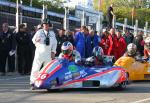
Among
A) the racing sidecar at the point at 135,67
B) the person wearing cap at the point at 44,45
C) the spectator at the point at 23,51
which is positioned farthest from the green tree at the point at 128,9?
the person wearing cap at the point at 44,45

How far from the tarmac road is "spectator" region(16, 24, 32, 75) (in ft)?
13.0

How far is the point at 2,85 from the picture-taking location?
14969 mm

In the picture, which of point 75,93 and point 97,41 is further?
point 97,41

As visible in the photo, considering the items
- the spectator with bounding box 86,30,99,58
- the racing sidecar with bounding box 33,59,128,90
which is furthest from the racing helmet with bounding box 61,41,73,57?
the spectator with bounding box 86,30,99,58

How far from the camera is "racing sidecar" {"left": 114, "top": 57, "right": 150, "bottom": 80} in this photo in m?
16.4

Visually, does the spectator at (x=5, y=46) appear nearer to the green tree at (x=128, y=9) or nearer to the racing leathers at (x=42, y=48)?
the racing leathers at (x=42, y=48)

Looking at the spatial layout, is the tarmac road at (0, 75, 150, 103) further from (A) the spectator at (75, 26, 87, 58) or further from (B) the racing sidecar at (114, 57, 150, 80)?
(A) the spectator at (75, 26, 87, 58)

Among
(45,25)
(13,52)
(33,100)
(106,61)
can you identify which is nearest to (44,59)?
(45,25)

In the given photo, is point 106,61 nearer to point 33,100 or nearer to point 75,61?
point 75,61

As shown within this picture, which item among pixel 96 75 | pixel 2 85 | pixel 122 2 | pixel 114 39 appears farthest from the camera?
pixel 122 2

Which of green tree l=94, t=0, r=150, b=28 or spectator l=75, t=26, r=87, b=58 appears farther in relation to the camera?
green tree l=94, t=0, r=150, b=28

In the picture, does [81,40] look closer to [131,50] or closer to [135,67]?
[131,50]

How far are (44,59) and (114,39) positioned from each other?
6.81m

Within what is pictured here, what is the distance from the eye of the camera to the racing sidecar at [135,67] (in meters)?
16.4
